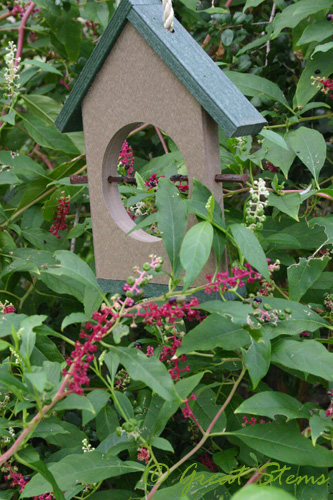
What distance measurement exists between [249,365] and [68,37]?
1.43 metres

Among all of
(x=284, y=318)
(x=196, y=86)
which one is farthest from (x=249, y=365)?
(x=196, y=86)

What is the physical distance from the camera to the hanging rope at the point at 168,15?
43.1 inches

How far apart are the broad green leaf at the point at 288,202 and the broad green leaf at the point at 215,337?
29 centimetres

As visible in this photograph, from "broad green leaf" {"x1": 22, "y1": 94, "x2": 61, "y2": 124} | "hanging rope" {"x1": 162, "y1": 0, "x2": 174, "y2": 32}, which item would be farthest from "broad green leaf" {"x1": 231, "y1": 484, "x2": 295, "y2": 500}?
"broad green leaf" {"x1": 22, "y1": 94, "x2": 61, "y2": 124}

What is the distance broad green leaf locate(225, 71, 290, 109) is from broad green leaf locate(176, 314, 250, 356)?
76 centimetres

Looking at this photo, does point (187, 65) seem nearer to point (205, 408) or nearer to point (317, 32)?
point (317, 32)

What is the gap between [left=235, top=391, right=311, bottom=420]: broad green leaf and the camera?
107 cm

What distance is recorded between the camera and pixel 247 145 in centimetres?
144

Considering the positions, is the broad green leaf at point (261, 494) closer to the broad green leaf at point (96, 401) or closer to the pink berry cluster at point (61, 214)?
the broad green leaf at point (96, 401)

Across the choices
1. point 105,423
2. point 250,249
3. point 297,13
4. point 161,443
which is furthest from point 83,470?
point 297,13

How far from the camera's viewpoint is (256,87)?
160 centimetres

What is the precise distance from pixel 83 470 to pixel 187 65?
29.8 inches

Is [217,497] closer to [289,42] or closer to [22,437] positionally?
[22,437]

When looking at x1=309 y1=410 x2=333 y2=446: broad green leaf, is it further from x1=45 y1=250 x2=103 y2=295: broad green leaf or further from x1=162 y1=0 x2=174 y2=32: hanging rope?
x1=162 y1=0 x2=174 y2=32: hanging rope
